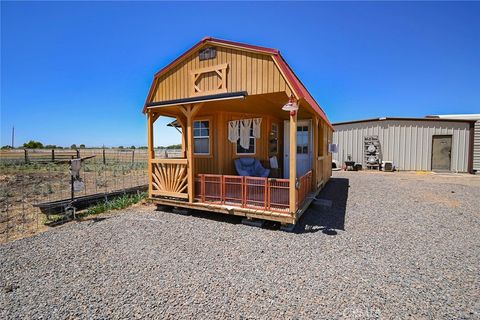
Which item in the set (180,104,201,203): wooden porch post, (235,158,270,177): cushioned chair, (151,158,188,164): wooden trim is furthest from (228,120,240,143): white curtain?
(151,158,188,164): wooden trim

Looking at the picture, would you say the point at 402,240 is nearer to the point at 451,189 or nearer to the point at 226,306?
the point at 226,306

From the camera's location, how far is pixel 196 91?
19.6 ft

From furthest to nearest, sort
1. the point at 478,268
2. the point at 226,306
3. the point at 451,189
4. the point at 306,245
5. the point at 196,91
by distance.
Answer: the point at 451,189 < the point at 196,91 < the point at 306,245 < the point at 478,268 < the point at 226,306

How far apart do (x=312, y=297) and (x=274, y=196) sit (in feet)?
8.85

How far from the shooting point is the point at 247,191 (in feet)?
18.7

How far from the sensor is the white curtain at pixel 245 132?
24.4ft

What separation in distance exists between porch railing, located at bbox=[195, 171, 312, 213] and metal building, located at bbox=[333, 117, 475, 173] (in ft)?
43.9

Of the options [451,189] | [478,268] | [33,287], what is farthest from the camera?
[451,189]

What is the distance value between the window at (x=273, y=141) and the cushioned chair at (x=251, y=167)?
3.75 feet

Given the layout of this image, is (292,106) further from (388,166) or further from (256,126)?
(388,166)

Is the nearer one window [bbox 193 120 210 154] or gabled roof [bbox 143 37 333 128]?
gabled roof [bbox 143 37 333 128]

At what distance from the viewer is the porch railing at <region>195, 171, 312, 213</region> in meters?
5.26

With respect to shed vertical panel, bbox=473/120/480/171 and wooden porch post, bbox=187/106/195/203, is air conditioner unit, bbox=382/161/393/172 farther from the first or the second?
wooden porch post, bbox=187/106/195/203

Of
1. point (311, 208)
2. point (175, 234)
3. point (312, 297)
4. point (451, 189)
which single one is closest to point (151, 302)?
point (312, 297)
